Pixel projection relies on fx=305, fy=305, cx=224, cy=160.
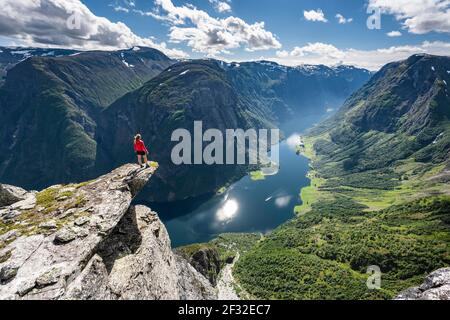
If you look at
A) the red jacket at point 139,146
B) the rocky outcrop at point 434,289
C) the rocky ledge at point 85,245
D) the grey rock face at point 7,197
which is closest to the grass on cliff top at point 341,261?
the red jacket at point 139,146

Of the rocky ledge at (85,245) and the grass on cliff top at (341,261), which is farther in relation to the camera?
the grass on cliff top at (341,261)

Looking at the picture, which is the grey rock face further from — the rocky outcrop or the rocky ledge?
the rocky outcrop

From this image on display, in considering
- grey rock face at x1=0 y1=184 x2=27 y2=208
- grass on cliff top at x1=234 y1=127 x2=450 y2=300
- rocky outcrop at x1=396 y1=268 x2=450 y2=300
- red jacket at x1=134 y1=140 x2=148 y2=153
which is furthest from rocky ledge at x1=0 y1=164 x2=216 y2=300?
grass on cliff top at x1=234 y1=127 x2=450 y2=300

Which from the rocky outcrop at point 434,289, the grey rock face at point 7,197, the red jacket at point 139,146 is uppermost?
the red jacket at point 139,146

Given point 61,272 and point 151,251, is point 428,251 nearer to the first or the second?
point 151,251

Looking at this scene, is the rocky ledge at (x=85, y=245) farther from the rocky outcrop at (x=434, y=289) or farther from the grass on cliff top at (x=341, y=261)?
the grass on cliff top at (x=341, y=261)

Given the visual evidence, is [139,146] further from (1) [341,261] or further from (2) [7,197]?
(1) [341,261]

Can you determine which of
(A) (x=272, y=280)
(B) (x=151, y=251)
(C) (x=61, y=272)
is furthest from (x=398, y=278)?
(C) (x=61, y=272)
